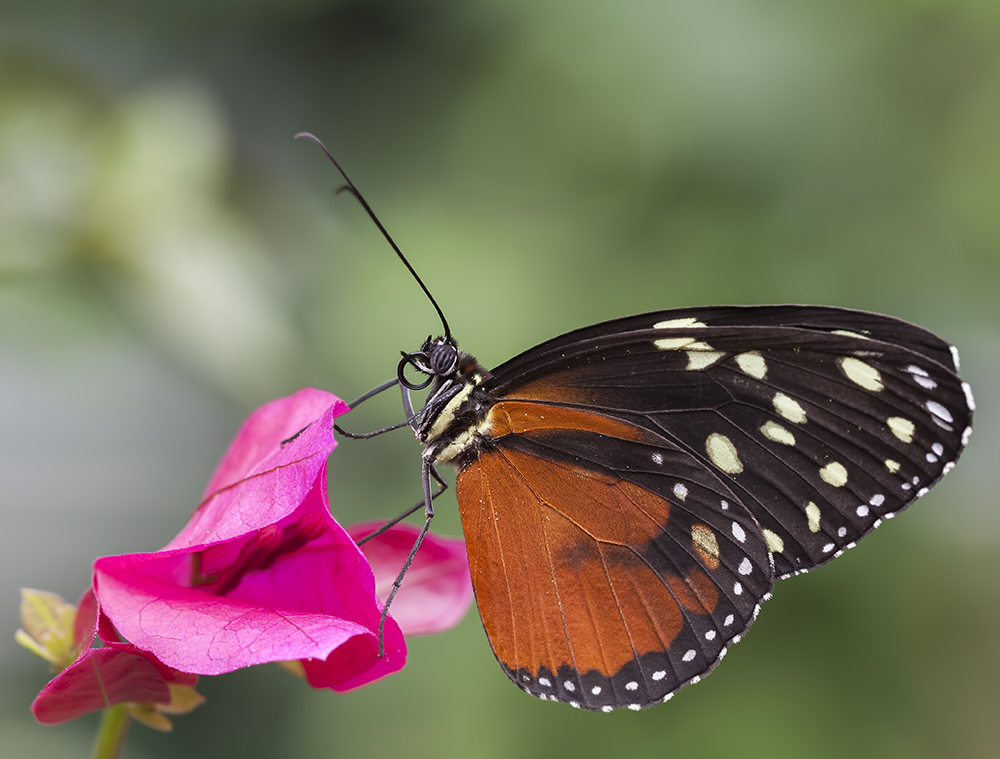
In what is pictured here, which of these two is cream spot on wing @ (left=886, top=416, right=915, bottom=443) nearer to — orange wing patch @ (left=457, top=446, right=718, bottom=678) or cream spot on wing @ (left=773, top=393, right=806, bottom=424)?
cream spot on wing @ (left=773, top=393, right=806, bottom=424)

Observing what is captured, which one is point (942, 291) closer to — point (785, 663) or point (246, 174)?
point (785, 663)

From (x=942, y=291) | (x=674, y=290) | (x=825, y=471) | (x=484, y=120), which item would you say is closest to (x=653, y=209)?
(x=674, y=290)

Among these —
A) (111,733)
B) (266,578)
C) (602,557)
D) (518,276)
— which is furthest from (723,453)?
(518,276)

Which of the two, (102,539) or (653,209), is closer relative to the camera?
(102,539)

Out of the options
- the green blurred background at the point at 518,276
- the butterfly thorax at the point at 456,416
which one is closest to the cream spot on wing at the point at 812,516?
the butterfly thorax at the point at 456,416

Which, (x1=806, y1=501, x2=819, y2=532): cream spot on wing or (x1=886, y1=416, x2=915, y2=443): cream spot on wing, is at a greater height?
(x1=886, y1=416, x2=915, y2=443): cream spot on wing

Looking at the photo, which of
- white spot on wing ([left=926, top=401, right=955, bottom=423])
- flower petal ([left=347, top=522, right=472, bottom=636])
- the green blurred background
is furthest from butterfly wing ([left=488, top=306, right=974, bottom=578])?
the green blurred background

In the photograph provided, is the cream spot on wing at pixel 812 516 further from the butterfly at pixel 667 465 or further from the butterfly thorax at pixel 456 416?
the butterfly thorax at pixel 456 416
